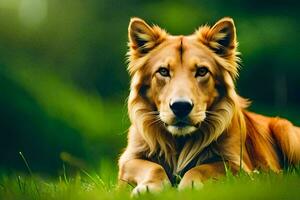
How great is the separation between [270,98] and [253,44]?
700mm

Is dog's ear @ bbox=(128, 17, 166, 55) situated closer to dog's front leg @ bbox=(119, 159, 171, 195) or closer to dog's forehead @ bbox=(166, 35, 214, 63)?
dog's forehead @ bbox=(166, 35, 214, 63)

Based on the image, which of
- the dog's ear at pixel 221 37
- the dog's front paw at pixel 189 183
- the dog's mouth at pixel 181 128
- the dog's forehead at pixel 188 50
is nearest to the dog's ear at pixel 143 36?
the dog's forehead at pixel 188 50

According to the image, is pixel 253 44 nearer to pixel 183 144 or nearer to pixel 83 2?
pixel 83 2

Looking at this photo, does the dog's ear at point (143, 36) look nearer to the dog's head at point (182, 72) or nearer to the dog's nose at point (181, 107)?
the dog's head at point (182, 72)

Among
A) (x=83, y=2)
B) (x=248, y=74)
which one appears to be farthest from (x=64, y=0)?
(x=248, y=74)

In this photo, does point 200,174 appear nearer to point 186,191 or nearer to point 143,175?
point 143,175

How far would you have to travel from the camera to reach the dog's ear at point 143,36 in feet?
27.9

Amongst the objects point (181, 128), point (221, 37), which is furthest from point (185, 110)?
point (221, 37)

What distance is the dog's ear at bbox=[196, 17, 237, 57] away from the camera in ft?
27.7

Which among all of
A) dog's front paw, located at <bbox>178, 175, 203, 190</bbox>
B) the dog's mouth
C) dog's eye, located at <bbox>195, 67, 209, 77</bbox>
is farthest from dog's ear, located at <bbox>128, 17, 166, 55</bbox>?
dog's front paw, located at <bbox>178, 175, 203, 190</bbox>

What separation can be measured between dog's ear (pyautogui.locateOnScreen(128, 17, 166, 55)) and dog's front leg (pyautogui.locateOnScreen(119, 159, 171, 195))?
89 centimetres

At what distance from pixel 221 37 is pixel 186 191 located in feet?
5.84

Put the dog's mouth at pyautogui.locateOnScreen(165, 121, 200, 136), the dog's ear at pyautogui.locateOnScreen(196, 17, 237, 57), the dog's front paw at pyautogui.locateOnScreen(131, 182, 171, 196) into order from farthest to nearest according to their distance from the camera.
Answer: the dog's ear at pyautogui.locateOnScreen(196, 17, 237, 57), the dog's mouth at pyautogui.locateOnScreen(165, 121, 200, 136), the dog's front paw at pyautogui.locateOnScreen(131, 182, 171, 196)

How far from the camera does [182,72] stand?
8141 millimetres
